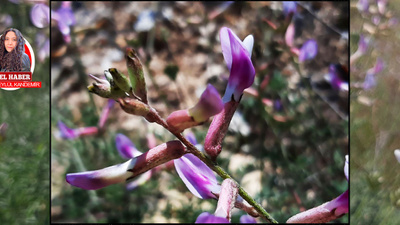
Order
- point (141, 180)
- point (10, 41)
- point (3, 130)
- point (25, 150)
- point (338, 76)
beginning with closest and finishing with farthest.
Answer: point (10, 41)
point (3, 130)
point (25, 150)
point (141, 180)
point (338, 76)

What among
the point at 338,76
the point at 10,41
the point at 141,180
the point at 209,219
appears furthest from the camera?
the point at 338,76

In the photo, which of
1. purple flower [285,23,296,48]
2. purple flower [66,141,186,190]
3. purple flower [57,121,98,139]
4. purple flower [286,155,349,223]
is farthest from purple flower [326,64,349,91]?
purple flower [66,141,186,190]

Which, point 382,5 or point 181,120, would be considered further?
point 382,5

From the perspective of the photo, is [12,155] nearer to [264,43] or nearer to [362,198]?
[362,198]

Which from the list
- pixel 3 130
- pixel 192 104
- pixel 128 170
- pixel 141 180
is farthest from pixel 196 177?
pixel 192 104

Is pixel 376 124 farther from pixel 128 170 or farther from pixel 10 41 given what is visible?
pixel 10 41

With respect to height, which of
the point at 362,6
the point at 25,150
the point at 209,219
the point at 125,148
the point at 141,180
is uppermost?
the point at 362,6

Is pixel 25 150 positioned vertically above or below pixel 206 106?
below
